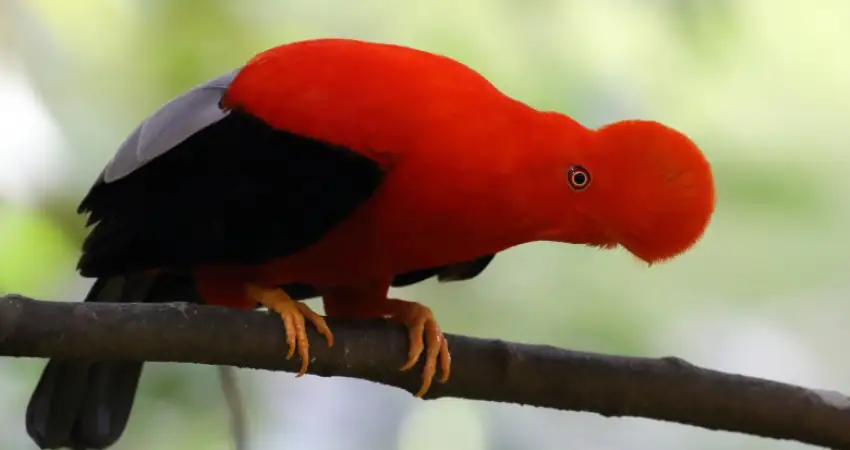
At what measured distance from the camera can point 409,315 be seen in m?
1.03

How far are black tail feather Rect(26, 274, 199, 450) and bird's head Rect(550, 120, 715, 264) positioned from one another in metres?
0.58

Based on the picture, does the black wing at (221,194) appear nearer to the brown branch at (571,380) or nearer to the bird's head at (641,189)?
the brown branch at (571,380)

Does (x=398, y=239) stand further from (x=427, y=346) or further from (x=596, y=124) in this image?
(x=596, y=124)

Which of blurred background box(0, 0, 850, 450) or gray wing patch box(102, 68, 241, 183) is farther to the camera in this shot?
blurred background box(0, 0, 850, 450)

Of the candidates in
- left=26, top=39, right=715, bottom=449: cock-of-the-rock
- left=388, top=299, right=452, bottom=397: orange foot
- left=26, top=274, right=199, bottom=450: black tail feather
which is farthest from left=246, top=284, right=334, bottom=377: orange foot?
Result: left=26, top=274, right=199, bottom=450: black tail feather

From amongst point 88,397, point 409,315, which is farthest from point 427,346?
point 88,397

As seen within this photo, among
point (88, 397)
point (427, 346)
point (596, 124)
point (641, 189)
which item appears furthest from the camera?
point (596, 124)

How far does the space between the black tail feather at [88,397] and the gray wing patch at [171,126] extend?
0.23 meters

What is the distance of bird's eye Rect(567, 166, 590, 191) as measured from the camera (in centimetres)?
86

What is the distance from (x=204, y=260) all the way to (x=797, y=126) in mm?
1088

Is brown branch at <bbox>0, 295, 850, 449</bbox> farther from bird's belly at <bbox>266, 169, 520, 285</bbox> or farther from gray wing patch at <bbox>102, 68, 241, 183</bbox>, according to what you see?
gray wing patch at <bbox>102, 68, 241, 183</bbox>

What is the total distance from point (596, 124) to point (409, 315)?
0.63 metres

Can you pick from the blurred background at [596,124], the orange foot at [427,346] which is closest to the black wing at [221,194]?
the orange foot at [427,346]

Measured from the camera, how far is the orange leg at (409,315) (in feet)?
3.12
